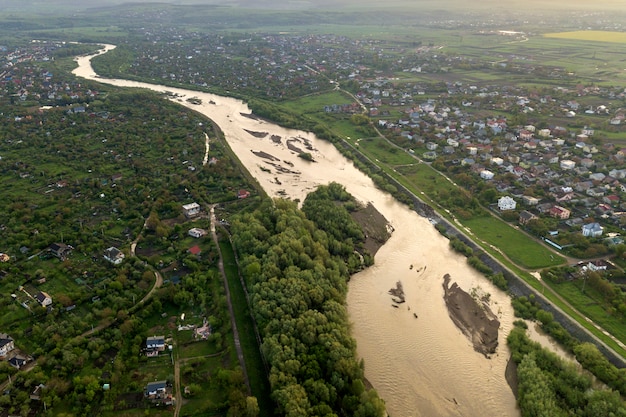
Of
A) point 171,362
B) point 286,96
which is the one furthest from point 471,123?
point 171,362

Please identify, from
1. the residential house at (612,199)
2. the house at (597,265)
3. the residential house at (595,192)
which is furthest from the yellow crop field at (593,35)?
the house at (597,265)

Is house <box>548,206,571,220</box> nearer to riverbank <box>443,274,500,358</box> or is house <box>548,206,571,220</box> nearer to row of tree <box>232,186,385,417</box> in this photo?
riverbank <box>443,274,500,358</box>

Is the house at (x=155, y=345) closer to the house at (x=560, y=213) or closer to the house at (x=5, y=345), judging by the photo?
the house at (x=5, y=345)

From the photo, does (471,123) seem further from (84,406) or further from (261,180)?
(84,406)

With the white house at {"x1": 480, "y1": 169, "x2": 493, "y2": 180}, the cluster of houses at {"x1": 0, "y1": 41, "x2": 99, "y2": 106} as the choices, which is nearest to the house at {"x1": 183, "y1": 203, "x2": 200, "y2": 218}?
the white house at {"x1": 480, "y1": 169, "x2": 493, "y2": 180}

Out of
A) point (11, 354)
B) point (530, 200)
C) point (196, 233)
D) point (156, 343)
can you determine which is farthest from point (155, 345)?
point (530, 200)

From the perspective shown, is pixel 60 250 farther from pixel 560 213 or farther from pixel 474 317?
pixel 560 213
